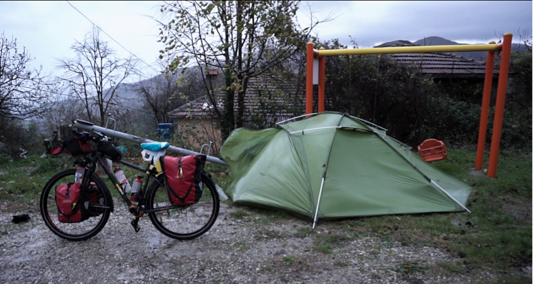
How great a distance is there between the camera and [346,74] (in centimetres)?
905

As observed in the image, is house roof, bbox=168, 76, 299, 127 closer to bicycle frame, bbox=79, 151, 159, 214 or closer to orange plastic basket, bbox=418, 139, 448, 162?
orange plastic basket, bbox=418, 139, 448, 162

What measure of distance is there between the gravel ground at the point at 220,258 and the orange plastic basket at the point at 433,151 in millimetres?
3056

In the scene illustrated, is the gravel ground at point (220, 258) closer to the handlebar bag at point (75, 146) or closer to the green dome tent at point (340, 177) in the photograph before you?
the green dome tent at point (340, 177)

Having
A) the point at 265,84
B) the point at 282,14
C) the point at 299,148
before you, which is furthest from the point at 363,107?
the point at 299,148

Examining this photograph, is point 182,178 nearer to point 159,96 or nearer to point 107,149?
point 107,149

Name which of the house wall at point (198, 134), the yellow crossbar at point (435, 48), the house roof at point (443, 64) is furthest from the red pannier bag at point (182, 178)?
the house roof at point (443, 64)

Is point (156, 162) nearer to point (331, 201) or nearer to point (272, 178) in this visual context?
point (272, 178)

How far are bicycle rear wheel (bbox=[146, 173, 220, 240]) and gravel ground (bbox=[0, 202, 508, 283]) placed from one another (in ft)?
0.35

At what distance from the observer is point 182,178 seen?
3.46 m

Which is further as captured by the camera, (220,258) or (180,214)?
(180,214)

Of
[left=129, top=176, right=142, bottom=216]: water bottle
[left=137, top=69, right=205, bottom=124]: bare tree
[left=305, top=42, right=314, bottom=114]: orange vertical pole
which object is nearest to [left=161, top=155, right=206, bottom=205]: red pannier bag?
[left=129, top=176, right=142, bottom=216]: water bottle

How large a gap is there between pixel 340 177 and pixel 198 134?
190 inches

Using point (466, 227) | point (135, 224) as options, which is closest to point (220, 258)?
point (135, 224)

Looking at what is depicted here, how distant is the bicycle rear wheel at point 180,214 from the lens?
3.51 metres
